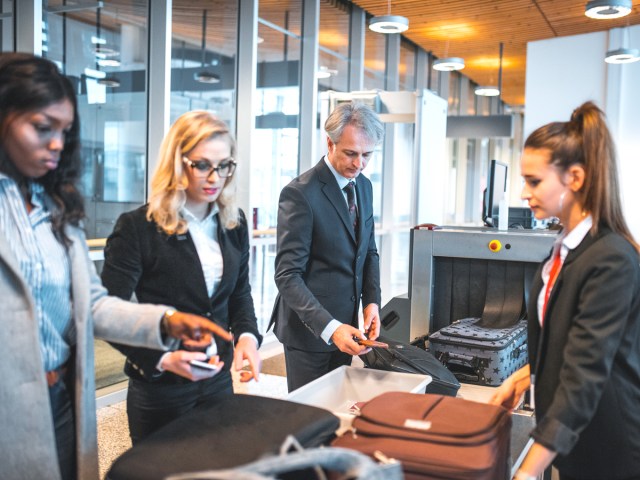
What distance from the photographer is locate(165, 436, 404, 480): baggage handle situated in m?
0.96

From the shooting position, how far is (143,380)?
166 centimetres

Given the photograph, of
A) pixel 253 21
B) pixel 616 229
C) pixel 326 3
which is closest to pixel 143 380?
pixel 616 229

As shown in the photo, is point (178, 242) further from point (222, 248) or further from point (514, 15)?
point (514, 15)

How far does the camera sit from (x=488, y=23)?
8.94 m

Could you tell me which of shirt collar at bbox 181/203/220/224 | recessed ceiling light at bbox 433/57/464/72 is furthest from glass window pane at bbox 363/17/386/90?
shirt collar at bbox 181/203/220/224

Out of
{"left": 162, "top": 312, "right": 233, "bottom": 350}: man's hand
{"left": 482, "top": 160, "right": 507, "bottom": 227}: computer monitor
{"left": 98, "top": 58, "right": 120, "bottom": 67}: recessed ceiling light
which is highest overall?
{"left": 98, "top": 58, "right": 120, "bottom": 67}: recessed ceiling light

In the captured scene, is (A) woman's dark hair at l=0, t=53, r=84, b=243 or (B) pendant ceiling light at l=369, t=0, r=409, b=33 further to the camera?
(B) pendant ceiling light at l=369, t=0, r=409, b=33

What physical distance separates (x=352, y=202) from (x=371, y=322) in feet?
1.54

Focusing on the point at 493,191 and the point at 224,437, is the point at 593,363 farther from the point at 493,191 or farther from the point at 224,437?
the point at 493,191

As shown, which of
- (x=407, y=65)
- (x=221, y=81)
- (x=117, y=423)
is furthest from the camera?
(x=407, y=65)

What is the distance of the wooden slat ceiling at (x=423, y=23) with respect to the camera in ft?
20.5

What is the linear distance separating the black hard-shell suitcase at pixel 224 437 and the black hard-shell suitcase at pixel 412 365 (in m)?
0.76

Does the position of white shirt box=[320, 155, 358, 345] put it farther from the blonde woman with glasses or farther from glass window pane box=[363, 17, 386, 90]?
glass window pane box=[363, 17, 386, 90]

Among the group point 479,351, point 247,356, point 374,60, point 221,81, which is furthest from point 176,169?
point 374,60
